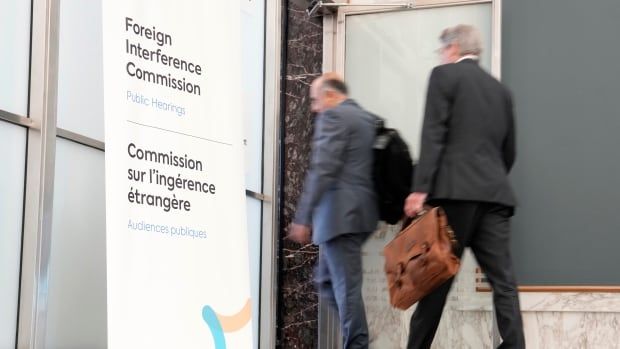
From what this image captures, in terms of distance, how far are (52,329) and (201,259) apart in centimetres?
68

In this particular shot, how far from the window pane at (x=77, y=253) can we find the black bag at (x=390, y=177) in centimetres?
148

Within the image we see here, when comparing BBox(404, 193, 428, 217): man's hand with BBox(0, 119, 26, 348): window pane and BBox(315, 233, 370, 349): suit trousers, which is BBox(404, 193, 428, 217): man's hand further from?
BBox(0, 119, 26, 348): window pane

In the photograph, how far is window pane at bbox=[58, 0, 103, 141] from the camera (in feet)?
14.7

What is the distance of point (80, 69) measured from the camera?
4.61m

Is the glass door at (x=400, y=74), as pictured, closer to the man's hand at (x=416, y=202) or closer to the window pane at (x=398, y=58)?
the window pane at (x=398, y=58)

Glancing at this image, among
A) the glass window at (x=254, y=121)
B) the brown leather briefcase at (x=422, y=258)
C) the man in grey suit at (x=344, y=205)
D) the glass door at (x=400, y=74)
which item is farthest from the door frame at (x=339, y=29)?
the brown leather briefcase at (x=422, y=258)

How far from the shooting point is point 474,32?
4.91m

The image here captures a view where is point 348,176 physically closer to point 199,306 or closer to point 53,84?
point 199,306

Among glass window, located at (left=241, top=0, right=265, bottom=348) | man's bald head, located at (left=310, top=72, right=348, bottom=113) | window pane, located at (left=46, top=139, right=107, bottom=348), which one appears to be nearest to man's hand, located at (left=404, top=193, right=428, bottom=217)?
man's bald head, located at (left=310, top=72, right=348, bottom=113)

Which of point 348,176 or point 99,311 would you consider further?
point 348,176

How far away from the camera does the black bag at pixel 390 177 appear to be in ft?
18.0

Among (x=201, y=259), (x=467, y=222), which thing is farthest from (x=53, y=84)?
(x=467, y=222)

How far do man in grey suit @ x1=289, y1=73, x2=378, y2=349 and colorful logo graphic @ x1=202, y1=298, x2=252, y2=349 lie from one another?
58 cm

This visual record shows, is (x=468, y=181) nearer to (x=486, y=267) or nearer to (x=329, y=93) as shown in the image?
(x=486, y=267)
